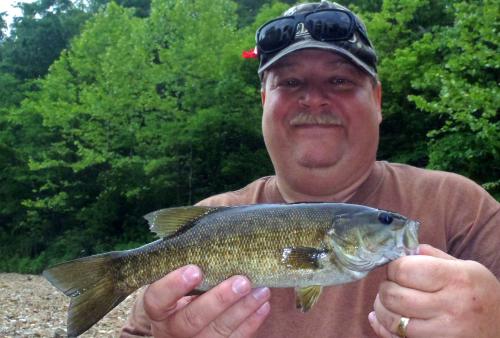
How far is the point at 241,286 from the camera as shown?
2438 millimetres


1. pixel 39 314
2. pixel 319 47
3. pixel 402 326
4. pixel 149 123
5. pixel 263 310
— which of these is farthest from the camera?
pixel 149 123

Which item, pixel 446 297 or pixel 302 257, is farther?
pixel 302 257

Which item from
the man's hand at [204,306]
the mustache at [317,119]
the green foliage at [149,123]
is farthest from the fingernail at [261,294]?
the green foliage at [149,123]

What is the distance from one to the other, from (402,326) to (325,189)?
47.8 inches

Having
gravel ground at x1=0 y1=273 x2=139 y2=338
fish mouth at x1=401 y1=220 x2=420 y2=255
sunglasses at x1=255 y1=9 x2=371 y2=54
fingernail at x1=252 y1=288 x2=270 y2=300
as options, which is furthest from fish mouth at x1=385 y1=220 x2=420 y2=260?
gravel ground at x1=0 y1=273 x2=139 y2=338

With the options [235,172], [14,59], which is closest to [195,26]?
[235,172]

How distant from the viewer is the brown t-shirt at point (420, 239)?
276 centimetres

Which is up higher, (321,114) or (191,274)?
(321,114)

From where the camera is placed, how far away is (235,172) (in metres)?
25.2

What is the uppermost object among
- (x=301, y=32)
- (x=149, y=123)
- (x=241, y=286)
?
(x=301, y=32)

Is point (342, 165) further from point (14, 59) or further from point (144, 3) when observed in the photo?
point (144, 3)

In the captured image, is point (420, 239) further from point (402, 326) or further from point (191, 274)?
point (191, 274)

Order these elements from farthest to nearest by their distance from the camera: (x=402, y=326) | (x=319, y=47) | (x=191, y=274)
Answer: (x=319, y=47) < (x=191, y=274) < (x=402, y=326)

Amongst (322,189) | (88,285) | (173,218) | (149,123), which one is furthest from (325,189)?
(149,123)
